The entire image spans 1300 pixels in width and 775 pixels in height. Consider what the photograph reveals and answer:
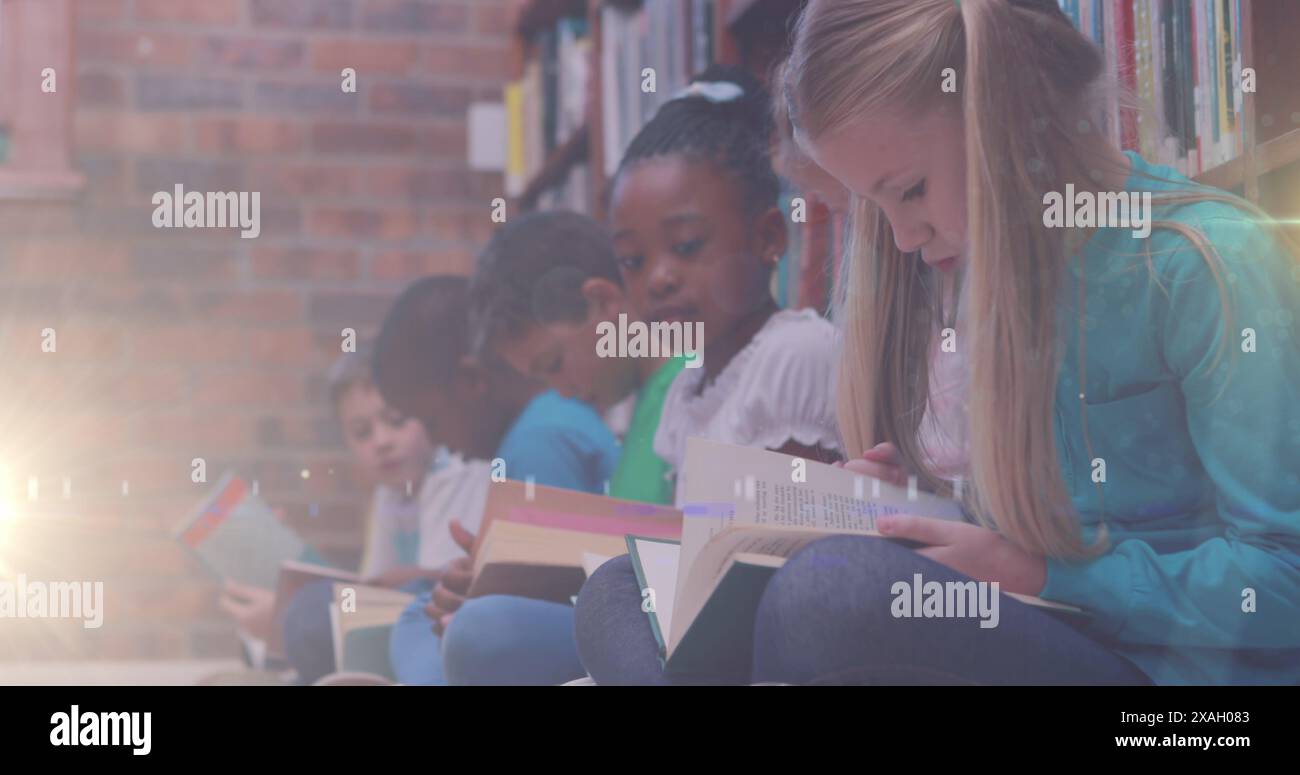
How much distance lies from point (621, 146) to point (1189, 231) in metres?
0.79

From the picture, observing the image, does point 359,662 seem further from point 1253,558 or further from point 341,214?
point 341,214

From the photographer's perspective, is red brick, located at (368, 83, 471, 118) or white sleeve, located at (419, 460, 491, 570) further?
red brick, located at (368, 83, 471, 118)

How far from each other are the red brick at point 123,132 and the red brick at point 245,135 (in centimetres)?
5

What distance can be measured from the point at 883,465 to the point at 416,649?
531mm

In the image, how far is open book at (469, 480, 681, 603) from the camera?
0.87 m

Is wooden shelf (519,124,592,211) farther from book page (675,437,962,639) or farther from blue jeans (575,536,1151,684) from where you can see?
blue jeans (575,536,1151,684)

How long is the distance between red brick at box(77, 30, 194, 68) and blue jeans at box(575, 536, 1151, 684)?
164cm

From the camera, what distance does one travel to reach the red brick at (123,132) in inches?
73.8

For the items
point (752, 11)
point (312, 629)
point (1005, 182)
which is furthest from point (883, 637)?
point (312, 629)

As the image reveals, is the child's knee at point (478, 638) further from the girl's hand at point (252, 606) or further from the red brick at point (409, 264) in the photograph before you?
the red brick at point (409, 264)

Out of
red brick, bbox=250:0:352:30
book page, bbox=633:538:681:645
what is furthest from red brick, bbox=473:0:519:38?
book page, bbox=633:538:681:645

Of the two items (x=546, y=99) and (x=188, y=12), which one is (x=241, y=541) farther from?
(x=188, y=12)

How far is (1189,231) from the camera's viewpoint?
611 mm

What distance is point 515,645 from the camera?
2.83ft
